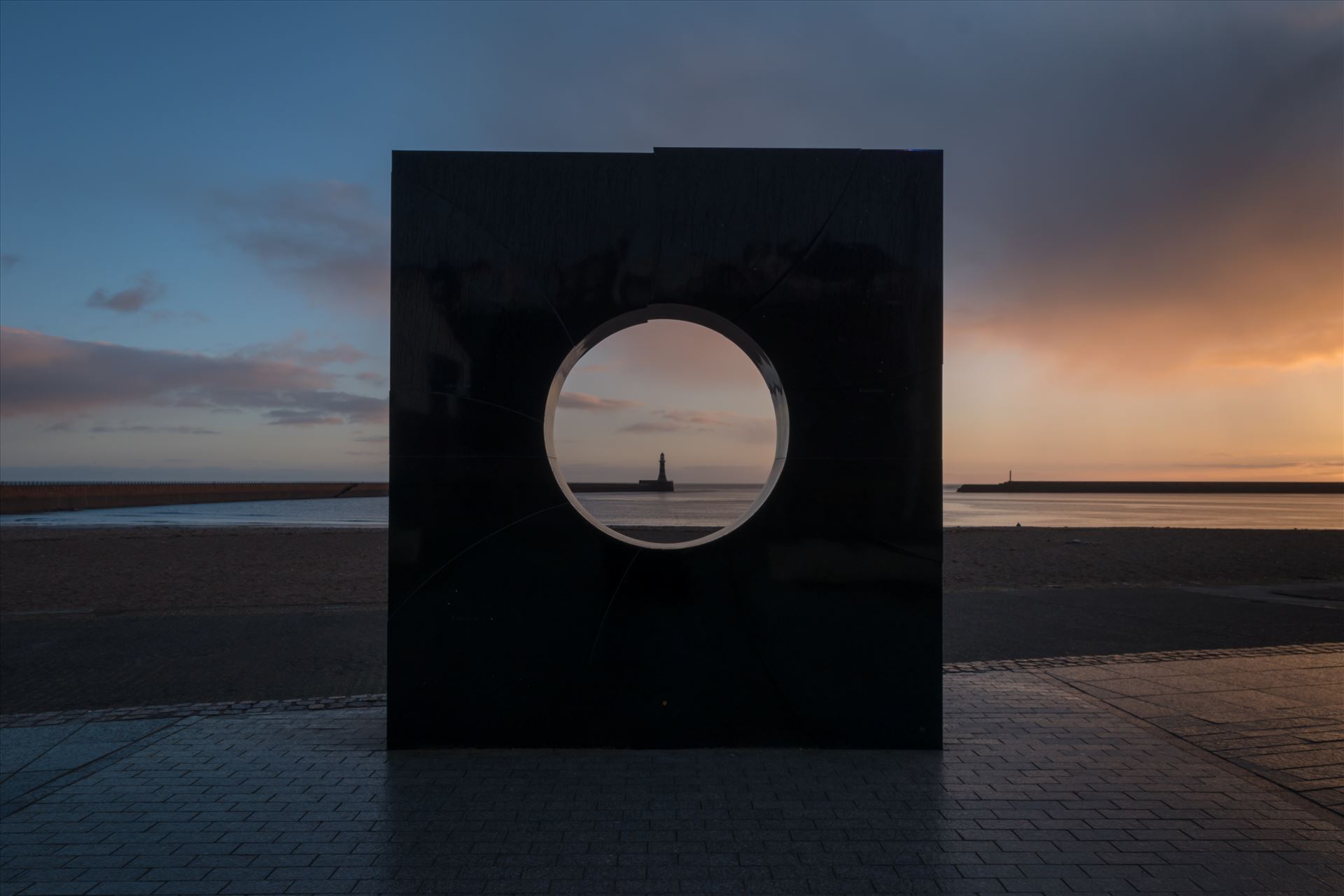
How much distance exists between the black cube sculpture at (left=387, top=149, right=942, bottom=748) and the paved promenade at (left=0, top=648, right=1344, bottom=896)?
1.37 feet

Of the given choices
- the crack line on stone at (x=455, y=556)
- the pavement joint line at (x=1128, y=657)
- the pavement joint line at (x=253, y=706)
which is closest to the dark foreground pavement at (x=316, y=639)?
the pavement joint line at (x=1128, y=657)

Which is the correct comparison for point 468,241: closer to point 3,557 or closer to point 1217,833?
point 1217,833

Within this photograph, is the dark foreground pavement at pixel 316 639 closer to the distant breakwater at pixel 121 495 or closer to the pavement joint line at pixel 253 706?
the pavement joint line at pixel 253 706

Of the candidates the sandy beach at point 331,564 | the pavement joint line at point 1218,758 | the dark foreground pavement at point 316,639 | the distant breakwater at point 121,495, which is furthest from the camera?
the distant breakwater at point 121,495

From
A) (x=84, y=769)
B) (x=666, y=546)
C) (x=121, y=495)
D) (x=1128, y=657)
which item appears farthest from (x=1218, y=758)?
(x=121, y=495)

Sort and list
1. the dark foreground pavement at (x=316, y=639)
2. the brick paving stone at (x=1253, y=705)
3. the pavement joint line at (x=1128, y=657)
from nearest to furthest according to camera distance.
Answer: the brick paving stone at (x=1253, y=705)
the dark foreground pavement at (x=316, y=639)
the pavement joint line at (x=1128, y=657)

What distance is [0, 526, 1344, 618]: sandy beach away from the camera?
1308 centimetres

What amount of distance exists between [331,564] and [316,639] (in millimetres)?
8505

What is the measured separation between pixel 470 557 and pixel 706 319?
2487 mm

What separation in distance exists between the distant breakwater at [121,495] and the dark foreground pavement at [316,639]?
163ft

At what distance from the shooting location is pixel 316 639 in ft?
31.2

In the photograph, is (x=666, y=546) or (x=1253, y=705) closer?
(x=666, y=546)

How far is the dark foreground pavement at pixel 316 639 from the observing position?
746 centimetres

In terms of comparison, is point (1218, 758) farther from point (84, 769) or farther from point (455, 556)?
point (84, 769)
